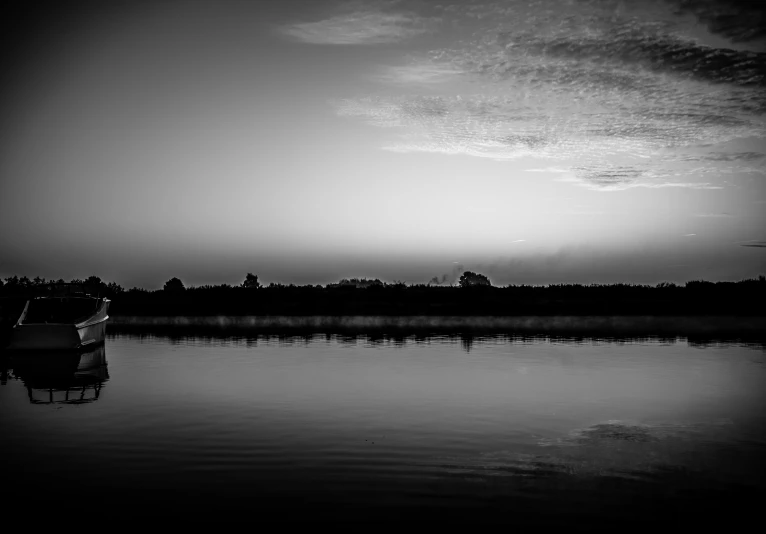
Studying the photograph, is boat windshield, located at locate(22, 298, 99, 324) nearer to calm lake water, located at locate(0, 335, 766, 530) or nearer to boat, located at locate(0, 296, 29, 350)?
boat, located at locate(0, 296, 29, 350)

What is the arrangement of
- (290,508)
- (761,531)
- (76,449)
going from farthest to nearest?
(76,449)
(290,508)
(761,531)

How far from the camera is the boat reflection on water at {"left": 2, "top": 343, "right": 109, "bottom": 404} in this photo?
66.9 feet

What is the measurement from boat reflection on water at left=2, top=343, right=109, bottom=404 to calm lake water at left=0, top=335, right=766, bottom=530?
0.18 metres

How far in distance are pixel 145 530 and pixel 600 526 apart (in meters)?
5.90

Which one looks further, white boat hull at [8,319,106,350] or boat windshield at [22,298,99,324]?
boat windshield at [22,298,99,324]

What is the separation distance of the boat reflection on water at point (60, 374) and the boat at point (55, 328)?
0.46 meters

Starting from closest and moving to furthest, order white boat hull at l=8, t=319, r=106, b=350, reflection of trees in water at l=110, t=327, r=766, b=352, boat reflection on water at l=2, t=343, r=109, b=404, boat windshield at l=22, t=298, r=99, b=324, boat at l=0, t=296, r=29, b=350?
boat reflection on water at l=2, t=343, r=109, b=404
white boat hull at l=8, t=319, r=106, b=350
reflection of trees in water at l=110, t=327, r=766, b=352
boat windshield at l=22, t=298, r=99, b=324
boat at l=0, t=296, r=29, b=350

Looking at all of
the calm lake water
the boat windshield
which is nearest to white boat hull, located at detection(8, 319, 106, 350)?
the calm lake water

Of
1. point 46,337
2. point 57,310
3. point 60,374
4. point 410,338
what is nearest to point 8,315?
point 57,310

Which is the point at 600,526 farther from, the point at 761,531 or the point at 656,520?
the point at 761,531

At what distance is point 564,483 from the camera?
10664 mm

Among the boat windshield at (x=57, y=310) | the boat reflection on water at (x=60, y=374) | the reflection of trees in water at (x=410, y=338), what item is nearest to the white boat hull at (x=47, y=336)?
the boat reflection on water at (x=60, y=374)

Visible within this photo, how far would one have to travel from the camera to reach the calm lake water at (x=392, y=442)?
31.4ft

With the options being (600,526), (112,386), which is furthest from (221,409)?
(600,526)
